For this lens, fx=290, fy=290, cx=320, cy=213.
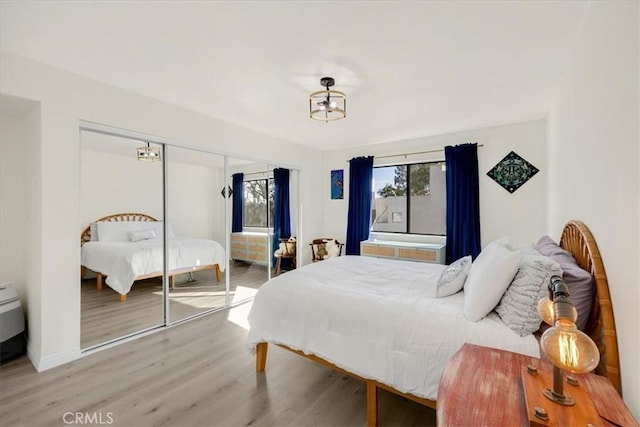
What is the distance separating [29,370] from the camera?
7.92 ft

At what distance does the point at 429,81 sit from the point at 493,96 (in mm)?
924

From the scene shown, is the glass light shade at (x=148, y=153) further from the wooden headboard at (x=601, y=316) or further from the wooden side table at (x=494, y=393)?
the wooden headboard at (x=601, y=316)

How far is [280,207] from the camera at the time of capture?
4969 mm

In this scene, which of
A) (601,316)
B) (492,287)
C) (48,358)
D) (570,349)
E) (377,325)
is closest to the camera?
(570,349)

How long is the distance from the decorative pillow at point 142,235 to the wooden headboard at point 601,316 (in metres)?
3.73

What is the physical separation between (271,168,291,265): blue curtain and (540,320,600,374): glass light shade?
13.9 ft

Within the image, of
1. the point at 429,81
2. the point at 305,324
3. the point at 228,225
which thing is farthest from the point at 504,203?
the point at 228,225

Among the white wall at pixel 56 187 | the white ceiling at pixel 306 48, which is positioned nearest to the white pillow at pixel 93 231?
the white wall at pixel 56 187

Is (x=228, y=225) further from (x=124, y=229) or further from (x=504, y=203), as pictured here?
(x=504, y=203)

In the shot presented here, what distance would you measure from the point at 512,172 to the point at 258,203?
373 cm

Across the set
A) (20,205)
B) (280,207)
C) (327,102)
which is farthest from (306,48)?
(20,205)

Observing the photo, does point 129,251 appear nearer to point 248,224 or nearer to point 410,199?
point 248,224

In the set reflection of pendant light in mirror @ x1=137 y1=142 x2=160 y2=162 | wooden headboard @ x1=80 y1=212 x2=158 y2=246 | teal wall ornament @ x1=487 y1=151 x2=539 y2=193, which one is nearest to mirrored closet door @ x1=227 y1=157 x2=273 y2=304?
reflection of pendant light in mirror @ x1=137 y1=142 x2=160 y2=162

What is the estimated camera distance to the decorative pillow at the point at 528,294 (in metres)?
1.49
